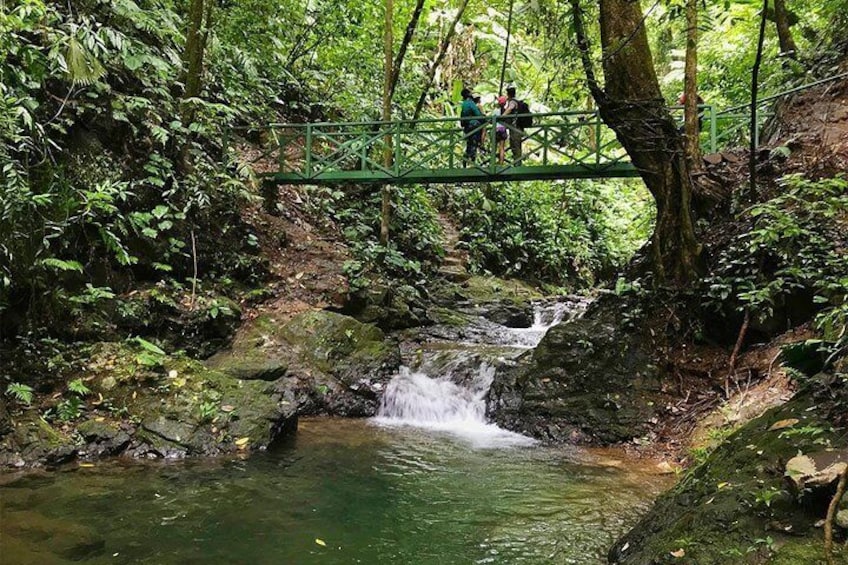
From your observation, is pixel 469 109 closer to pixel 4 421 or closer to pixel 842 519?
pixel 4 421

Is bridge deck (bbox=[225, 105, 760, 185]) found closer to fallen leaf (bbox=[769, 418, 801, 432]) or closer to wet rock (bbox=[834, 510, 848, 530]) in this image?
fallen leaf (bbox=[769, 418, 801, 432])

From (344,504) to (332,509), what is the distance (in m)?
0.14

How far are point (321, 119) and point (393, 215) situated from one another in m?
3.37

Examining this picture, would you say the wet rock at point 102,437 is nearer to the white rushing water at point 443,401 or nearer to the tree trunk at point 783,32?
the white rushing water at point 443,401

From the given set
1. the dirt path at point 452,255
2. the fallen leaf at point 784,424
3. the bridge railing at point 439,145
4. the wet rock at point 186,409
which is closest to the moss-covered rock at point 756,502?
the fallen leaf at point 784,424

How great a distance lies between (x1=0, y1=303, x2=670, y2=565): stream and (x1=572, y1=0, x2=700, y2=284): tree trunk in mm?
2828

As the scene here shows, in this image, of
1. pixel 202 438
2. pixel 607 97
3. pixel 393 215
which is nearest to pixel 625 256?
pixel 393 215

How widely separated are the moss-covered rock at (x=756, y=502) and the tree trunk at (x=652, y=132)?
404cm

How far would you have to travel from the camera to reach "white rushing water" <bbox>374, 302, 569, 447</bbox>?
8.08 meters

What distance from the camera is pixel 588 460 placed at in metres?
6.39

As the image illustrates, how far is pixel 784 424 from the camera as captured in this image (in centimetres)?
377

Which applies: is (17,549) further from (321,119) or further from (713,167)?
(321,119)

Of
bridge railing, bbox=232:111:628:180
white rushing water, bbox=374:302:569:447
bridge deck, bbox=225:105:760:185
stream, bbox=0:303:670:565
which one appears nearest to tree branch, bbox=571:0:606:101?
bridge railing, bbox=232:111:628:180

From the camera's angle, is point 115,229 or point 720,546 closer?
point 720,546
